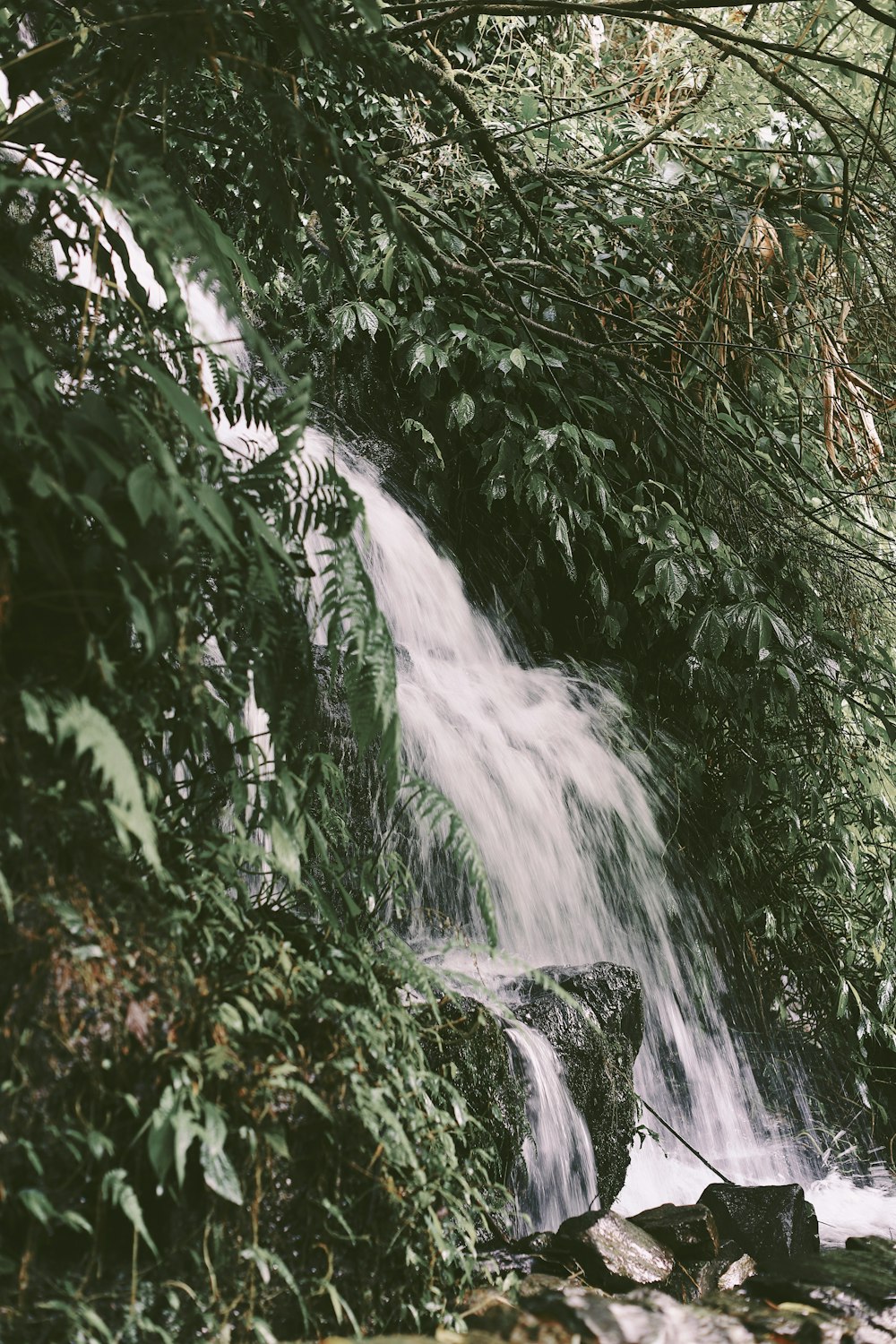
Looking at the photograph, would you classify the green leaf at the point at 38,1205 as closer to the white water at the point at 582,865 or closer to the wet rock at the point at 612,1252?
the wet rock at the point at 612,1252

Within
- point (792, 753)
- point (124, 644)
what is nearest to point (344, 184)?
point (124, 644)

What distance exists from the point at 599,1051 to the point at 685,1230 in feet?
1.61

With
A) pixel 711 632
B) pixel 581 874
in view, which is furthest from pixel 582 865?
pixel 711 632

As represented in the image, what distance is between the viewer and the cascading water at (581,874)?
3781 millimetres

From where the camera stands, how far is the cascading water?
378 centimetres

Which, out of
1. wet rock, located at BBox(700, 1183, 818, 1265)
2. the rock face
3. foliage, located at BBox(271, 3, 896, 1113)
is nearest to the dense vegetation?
foliage, located at BBox(271, 3, 896, 1113)

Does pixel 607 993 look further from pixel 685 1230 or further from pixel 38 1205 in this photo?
pixel 38 1205

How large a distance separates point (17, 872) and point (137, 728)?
312 mm

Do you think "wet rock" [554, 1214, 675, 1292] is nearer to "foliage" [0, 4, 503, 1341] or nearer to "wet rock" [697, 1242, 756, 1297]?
"wet rock" [697, 1242, 756, 1297]

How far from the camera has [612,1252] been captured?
97.6 inches

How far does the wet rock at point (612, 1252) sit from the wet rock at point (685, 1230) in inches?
3.0

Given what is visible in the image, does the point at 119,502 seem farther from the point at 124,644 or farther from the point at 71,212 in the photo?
the point at 71,212

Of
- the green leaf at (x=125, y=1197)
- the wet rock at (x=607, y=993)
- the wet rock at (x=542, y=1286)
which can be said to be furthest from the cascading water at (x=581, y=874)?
the green leaf at (x=125, y=1197)

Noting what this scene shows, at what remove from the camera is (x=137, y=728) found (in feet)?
6.15
